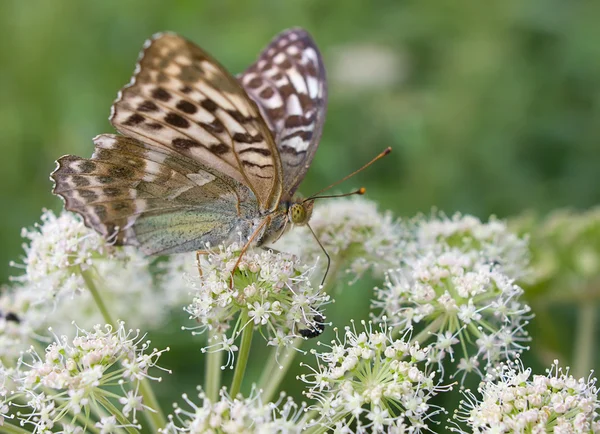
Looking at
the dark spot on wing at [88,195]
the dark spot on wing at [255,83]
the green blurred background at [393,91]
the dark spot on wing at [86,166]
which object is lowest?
the dark spot on wing at [88,195]

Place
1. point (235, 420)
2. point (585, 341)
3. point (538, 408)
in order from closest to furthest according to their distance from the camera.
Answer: point (235, 420), point (538, 408), point (585, 341)

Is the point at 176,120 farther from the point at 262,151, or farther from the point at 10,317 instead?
the point at 10,317

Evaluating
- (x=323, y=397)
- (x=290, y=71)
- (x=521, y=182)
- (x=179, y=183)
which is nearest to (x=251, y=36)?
(x=290, y=71)

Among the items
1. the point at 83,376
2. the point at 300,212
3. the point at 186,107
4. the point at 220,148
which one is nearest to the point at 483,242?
the point at 300,212

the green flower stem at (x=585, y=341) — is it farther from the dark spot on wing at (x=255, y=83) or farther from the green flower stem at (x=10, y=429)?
the green flower stem at (x=10, y=429)

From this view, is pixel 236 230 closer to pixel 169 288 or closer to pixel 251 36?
pixel 169 288

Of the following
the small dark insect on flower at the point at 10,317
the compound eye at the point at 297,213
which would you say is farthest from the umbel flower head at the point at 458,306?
the small dark insect on flower at the point at 10,317

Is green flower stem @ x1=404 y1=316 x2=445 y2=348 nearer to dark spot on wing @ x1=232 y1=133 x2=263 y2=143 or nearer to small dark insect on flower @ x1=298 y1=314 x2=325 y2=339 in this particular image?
small dark insect on flower @ x1=298 y1=314 x2=325 y2=339
